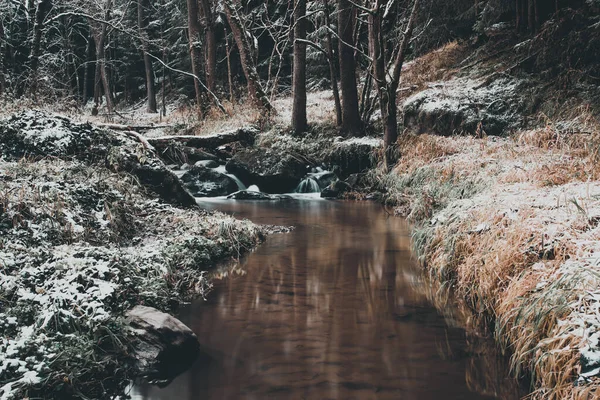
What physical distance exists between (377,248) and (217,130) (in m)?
11.4

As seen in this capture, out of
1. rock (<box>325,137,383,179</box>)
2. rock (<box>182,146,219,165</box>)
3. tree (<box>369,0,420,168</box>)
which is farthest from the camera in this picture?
rock (<box>182,146,219,165</box>)

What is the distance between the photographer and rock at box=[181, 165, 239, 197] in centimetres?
1299

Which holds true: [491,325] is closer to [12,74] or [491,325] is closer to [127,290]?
[127,290]

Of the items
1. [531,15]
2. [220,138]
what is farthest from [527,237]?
[531,15]

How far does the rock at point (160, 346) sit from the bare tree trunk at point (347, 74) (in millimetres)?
11691

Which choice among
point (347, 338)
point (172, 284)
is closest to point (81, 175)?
point (172, 284)

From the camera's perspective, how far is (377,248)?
6.76 m

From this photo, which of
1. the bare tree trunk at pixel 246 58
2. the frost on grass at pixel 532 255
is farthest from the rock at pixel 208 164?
the frost on grass at pixel 532 255

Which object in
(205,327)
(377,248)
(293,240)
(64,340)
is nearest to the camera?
(64,340)

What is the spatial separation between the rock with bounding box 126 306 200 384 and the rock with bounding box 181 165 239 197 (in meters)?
9.59

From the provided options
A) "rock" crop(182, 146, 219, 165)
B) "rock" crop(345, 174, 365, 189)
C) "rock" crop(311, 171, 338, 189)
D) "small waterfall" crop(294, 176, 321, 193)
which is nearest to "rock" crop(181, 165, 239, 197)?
"rock" crop(182, 146, 219, 165)

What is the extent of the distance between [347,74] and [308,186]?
148 inches

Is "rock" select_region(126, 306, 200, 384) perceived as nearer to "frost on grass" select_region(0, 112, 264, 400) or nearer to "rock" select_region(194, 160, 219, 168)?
"frost on grass" select_region(0, 112, 264, 400)

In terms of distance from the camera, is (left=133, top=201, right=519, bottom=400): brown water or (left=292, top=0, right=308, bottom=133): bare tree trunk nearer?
(left=133, top=201, right=519, bottom=400): brown water
